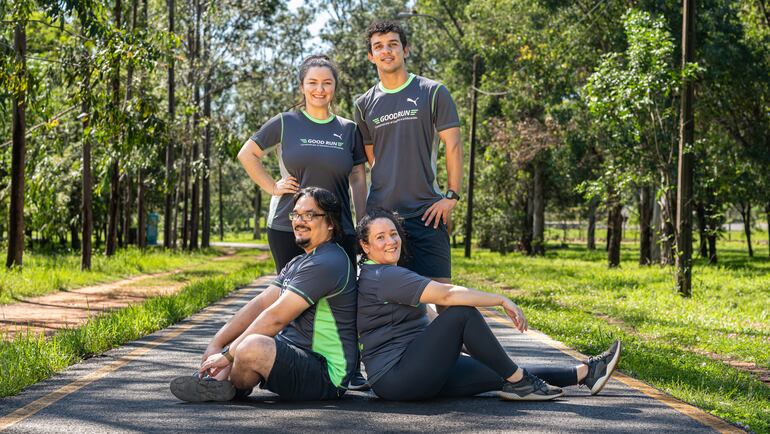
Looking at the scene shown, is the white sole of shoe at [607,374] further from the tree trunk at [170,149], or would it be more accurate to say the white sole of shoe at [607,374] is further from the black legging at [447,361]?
the tree trunk at [170,149]

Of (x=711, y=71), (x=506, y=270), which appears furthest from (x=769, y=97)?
(x=506, y=270)

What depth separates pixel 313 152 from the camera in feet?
21.4

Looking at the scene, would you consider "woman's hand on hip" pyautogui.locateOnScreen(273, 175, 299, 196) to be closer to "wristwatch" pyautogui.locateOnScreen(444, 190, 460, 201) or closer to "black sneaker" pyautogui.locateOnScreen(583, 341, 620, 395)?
"wristwatch" pyautogui.locateOnScreen(444, 190, 460, 201)

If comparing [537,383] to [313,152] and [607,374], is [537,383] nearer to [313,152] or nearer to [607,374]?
[607,374]

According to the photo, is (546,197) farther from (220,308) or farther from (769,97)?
(220,308)

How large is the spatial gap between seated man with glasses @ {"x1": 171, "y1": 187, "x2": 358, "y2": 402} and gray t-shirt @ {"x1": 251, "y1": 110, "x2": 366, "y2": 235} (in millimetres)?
275

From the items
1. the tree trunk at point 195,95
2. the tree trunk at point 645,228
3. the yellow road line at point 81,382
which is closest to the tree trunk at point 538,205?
the tree trunk at point 645,228

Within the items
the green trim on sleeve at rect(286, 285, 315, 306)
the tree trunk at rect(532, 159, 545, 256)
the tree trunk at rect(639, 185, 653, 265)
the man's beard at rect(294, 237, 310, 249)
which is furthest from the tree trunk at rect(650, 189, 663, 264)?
the green trim on sleeve at rect(286, 285, 315, 306)

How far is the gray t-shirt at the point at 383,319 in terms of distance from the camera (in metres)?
6.00

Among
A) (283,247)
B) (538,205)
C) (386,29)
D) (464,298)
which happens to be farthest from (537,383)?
(538,205)

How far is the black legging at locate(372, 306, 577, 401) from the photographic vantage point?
5.92 m

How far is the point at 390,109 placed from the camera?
21.5 feet

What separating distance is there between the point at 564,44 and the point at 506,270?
646 cm

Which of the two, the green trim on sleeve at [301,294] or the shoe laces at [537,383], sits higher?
the green trim on sleeve at [301,294]
